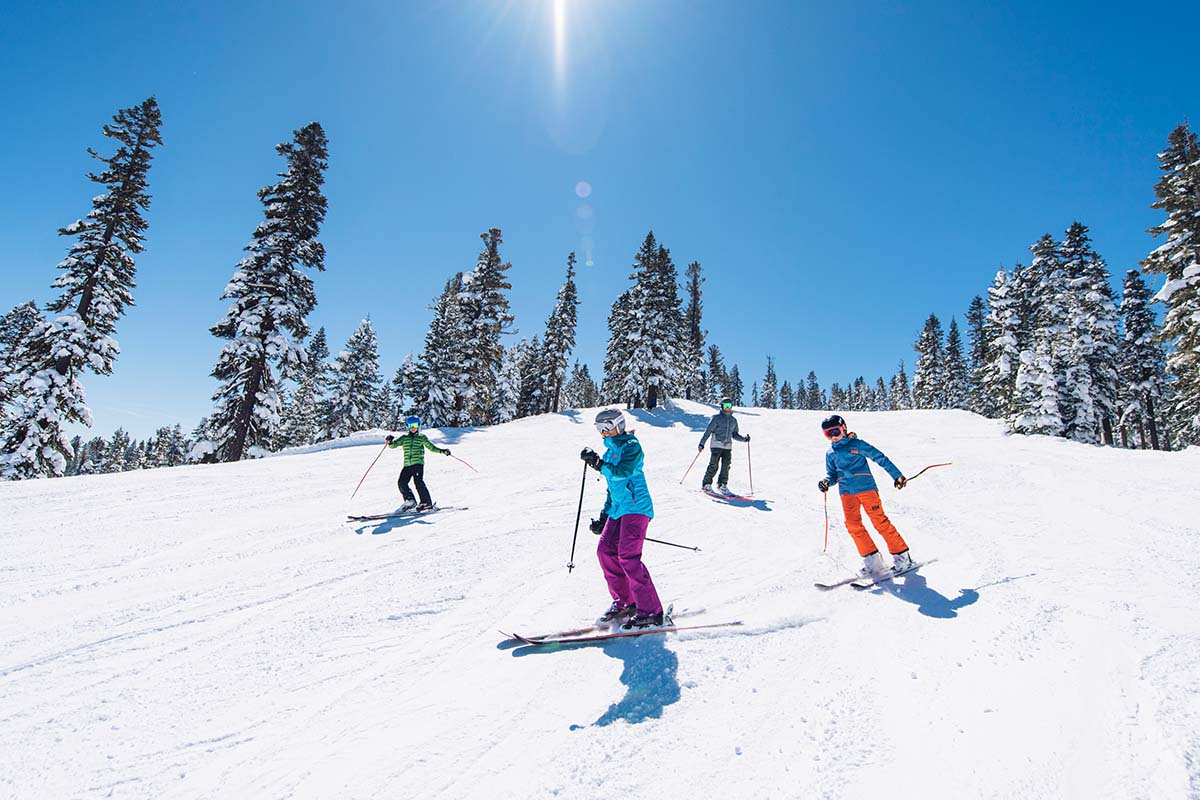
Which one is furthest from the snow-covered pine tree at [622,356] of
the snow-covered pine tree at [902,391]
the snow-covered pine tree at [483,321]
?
the snow-covered pine tree at [902,391]

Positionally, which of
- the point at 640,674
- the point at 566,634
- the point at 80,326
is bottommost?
the point at 640,674

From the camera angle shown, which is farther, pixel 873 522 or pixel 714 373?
pixel 714 373

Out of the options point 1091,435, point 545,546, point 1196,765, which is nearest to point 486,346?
point 545,546

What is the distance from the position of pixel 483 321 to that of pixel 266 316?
14.3 m

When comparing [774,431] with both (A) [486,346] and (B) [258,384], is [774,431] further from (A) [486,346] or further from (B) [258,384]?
(B) [258,384]

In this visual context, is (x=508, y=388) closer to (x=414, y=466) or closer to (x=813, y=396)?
(x=414, y=466)

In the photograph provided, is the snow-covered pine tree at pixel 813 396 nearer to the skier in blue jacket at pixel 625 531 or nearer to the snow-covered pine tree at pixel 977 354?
the snow-covered pine tree at pixel 977 354

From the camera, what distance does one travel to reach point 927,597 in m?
5.52

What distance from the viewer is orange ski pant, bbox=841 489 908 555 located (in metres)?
6.36

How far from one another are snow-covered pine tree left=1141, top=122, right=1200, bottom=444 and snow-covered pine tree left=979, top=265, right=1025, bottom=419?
14816 mm

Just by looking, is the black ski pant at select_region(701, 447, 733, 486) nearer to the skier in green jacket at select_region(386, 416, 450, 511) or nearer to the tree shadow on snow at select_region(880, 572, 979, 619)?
the tree shadow on snow at select_region(880, 572, 979, 619)

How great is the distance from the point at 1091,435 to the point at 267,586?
3824 cm

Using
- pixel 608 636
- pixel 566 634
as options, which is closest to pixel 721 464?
pixel 608 636

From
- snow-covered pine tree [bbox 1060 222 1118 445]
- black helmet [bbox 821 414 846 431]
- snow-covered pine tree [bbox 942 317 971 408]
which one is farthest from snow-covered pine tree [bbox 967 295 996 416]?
black helmet [bbox 821 414 846 431]
